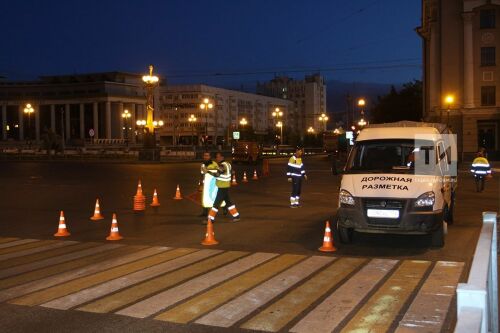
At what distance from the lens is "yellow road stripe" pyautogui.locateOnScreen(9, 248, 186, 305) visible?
7.59 meters

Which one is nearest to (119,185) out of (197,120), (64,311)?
(64,311)

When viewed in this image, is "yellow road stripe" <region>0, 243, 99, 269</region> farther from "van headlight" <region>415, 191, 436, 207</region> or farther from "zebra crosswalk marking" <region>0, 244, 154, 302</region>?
"van headlight" <region>415, 191, 436, 207</region>

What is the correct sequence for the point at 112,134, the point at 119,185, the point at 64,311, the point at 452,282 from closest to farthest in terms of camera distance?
the point at 64,311, the point at 452,282, the point at 119,185, the point at 112,134

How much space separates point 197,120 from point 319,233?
126461 mm

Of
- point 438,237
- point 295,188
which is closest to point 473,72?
point 295,188

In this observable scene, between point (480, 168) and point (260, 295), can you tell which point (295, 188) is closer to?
point (480, 168)

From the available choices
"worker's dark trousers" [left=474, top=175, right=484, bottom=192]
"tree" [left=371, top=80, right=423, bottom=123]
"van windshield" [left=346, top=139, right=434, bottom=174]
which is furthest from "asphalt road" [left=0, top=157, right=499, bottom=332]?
"tree" [left=371, top=80, right=423, bottom=123]

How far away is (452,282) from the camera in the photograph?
8.12 metres

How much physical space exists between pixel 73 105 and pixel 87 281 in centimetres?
13740

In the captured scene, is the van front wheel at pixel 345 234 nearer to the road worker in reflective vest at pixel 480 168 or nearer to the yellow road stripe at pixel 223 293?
the yellow road stripe at pixel 223 293

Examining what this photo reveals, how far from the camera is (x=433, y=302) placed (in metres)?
7.09

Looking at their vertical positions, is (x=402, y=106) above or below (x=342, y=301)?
above

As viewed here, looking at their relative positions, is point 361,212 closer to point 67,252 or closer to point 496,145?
point 67,252

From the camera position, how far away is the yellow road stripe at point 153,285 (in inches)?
283
